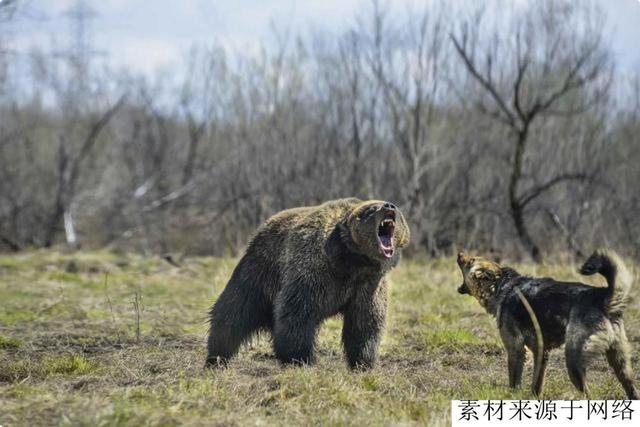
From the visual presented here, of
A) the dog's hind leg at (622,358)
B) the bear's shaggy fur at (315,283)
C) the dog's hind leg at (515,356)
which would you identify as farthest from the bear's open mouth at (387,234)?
the dog's hind leg at (622,358)

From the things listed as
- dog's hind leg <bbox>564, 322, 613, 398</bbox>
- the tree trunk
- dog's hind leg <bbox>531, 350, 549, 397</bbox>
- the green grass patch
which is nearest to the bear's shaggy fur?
dog's hind leg <bbox>531, 350, 549, 397</bbox>

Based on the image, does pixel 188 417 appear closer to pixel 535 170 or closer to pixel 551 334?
pixel 551 334

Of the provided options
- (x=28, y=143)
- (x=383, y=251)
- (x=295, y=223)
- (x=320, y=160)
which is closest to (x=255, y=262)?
(x=295, y=223)

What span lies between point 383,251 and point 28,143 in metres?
22.2

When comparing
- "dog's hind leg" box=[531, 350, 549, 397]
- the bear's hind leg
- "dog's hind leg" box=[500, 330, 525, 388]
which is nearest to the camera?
"dog's hind leg" box=[531, 350, 549, 397]

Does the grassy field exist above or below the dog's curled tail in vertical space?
below

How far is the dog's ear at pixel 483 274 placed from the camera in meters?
7.53

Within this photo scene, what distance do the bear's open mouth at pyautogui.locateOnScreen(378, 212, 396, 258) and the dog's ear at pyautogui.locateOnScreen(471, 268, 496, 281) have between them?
829 mm

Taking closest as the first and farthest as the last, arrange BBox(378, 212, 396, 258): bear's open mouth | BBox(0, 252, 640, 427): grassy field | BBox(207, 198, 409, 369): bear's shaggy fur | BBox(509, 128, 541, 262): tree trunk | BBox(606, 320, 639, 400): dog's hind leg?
1. BBox(0, 252, 640, 427): grassy field
2. BBox(606, 320, 639, 400): dog's hind leg
3. BBox(378, 212, 396, 258): bear's open mouth
4. BBox(207, 198, 409, 369): bear's shaggy fur
5. BBox(509, 128, 541, 262): tree trunk

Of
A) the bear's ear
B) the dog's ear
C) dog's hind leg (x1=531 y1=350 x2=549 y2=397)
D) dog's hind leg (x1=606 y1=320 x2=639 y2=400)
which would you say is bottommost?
dog's hind leg (x1=531 y1=350 x2=549 y2=397)

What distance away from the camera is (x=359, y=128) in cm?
1964

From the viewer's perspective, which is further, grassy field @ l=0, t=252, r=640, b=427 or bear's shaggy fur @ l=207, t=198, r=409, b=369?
bear's shaggy fur @ l=207, t=198, r=409, b=369

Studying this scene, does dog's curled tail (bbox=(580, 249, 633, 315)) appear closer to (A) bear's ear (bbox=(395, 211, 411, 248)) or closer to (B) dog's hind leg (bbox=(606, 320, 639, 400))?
(B) dog's hind leg (bbox=(606, 320, 639, 400))

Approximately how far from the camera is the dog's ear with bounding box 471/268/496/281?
753cm
